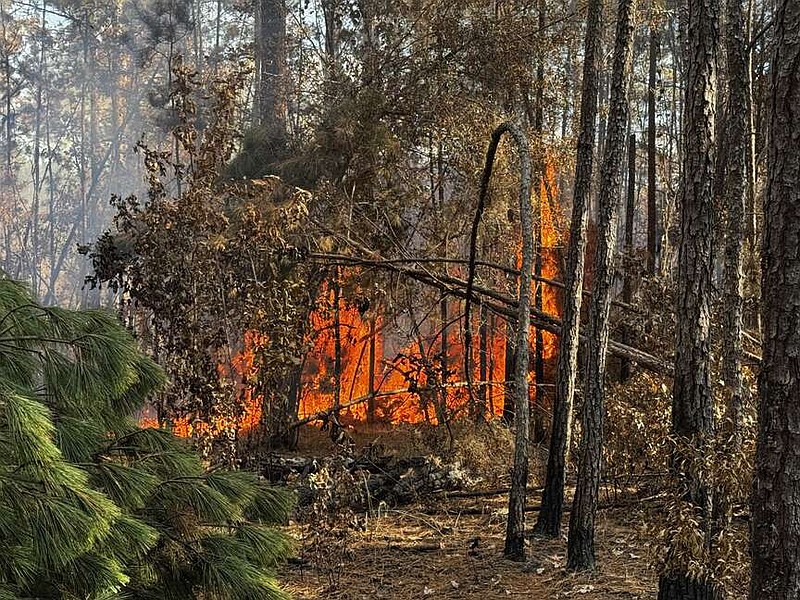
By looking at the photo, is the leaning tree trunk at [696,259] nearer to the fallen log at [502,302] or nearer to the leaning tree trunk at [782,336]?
the leaning tree trunk at [782,336]

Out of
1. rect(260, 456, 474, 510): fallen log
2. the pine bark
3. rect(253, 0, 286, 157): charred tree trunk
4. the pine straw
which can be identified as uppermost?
rect(253, 0, 286, 157): charred tree trunk

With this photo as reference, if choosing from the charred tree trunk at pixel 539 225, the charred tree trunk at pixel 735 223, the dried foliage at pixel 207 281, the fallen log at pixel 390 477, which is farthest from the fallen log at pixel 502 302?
the charred tree trunk at pixel 539 225

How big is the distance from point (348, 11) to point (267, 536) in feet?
33.5

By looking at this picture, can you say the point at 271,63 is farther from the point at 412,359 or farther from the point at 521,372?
the point at 521,372

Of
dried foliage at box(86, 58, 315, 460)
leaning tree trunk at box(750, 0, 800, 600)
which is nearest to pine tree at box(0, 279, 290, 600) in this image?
leaning tree trunk at box(750, 0, 800, 600)

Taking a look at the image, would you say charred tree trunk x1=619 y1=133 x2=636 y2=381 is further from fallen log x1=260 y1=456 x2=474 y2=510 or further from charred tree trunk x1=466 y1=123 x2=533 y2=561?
charred tree trunk x1=466 y1=123 x2=533 y2=561

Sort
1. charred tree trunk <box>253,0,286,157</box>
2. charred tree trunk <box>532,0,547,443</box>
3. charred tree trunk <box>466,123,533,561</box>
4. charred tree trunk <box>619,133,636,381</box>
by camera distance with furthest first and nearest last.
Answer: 1. charred tree trunk <box>253,0,286,157</box>
2. charred tree trunk <box>532,0,547,443</box>
3. charred tree trunk <box>619,133,636,381</box>
4. charred tree trunk <box>466,123,533,561</box>

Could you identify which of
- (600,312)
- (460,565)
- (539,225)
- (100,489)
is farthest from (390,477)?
(100,489)

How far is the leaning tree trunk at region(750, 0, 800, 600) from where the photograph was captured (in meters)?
2.96

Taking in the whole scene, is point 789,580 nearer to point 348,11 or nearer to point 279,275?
point 279,275

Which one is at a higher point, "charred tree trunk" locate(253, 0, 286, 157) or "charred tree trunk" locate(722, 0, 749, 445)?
"charred tree trunk" locate(253, 0, 286, 157)

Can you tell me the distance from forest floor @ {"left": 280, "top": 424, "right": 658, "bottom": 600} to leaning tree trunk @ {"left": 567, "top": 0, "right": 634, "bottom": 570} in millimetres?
323

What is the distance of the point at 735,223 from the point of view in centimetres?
672

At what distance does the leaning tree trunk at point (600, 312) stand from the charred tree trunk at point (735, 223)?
0.97 meters
